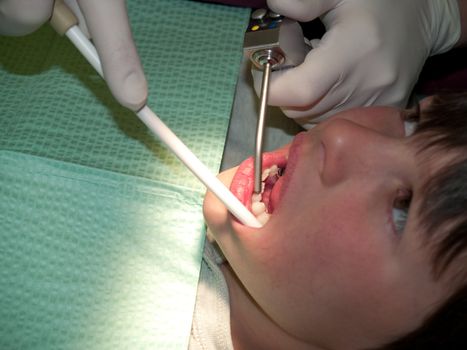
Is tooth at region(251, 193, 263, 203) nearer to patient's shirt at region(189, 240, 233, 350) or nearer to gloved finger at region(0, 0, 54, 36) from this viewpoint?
patient's shirt at region(189, 240, 233, 350)

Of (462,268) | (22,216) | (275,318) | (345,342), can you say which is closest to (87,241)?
(22,216)

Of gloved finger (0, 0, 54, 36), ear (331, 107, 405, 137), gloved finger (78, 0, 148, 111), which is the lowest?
ear (331, 107, 405, 137)

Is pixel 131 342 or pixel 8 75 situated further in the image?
pixel 8 75

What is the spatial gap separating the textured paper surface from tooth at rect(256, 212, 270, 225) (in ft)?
0.61

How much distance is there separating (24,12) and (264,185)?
54 cm

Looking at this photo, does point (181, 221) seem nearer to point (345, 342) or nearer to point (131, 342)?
point (131, 342)

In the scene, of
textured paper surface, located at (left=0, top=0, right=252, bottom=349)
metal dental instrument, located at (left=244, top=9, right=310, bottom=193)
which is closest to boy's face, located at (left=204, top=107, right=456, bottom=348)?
metal dental instrument, located at (left=244, top=9, right=310, bottom=193)

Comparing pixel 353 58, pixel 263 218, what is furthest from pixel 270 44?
pixel 263 218

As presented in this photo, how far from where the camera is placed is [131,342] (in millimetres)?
986

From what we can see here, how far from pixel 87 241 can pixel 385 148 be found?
1.98 feet

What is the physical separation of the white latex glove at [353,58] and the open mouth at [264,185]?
154 mm

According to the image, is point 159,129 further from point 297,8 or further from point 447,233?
point 447,233

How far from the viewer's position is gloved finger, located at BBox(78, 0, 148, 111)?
869mm

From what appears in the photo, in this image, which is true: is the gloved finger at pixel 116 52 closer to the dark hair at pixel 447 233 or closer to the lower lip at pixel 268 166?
the lower lip at pixel 268 166
